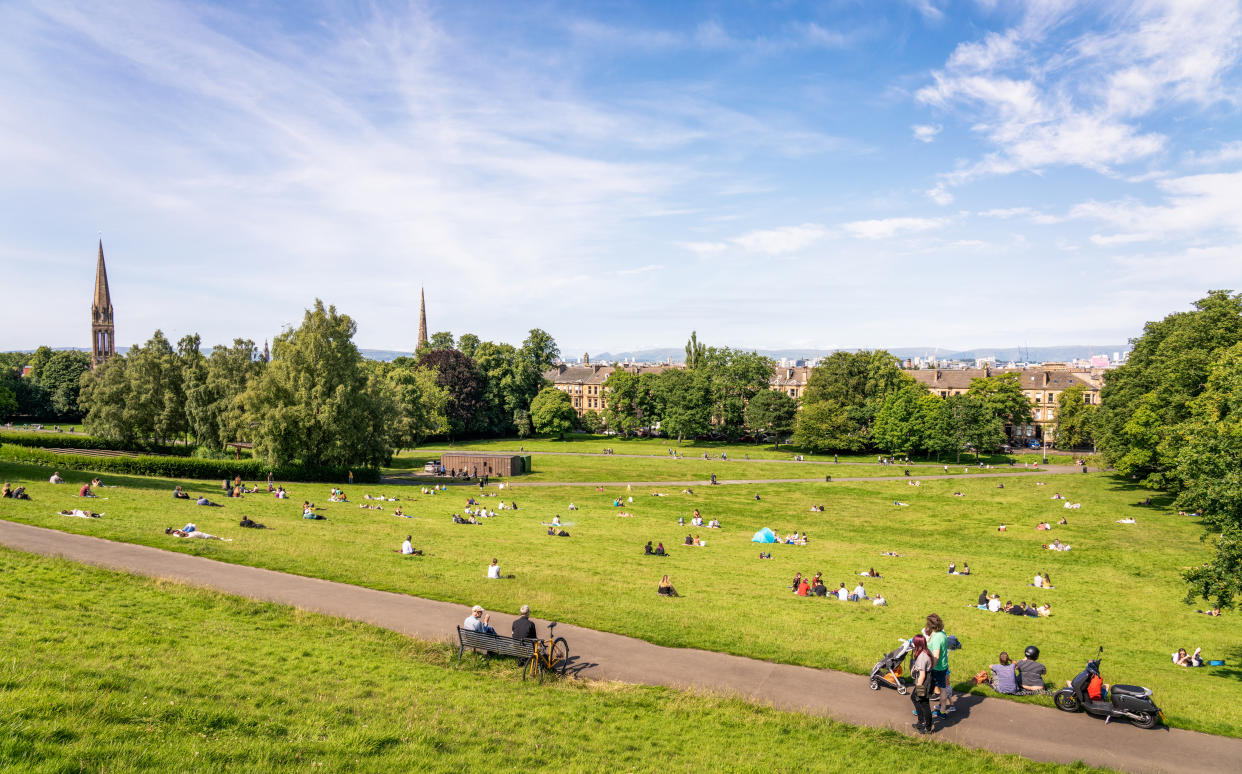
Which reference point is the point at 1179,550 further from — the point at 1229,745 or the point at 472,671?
the point at 472,671

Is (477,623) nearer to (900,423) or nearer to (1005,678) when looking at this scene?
(1005,678)

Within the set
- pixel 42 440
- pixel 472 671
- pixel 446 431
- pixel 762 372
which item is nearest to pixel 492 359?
pixel 446 431

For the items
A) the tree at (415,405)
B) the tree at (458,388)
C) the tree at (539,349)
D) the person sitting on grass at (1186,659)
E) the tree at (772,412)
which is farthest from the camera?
the tree at (539,349)

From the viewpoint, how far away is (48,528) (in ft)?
78.9

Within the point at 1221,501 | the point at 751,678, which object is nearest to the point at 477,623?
the point at 751,678

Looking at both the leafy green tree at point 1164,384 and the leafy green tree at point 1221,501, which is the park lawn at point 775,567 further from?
the leafy green tree at point 1164,384

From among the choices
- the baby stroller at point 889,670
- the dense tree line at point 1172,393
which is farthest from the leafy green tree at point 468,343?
the baby stroller at point 889,670

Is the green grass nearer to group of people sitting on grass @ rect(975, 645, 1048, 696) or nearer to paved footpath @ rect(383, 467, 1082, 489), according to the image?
group of people sitting on grass @ rect(975, 645, 1048, 696)

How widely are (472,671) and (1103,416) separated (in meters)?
70.4

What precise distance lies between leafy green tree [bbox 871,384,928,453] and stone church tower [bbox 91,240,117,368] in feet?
495

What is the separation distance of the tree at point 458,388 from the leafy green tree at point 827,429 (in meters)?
50.3

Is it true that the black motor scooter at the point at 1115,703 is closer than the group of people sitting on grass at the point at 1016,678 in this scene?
Yes

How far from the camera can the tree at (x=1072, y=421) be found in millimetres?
101250

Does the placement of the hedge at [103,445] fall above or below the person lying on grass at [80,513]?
above
